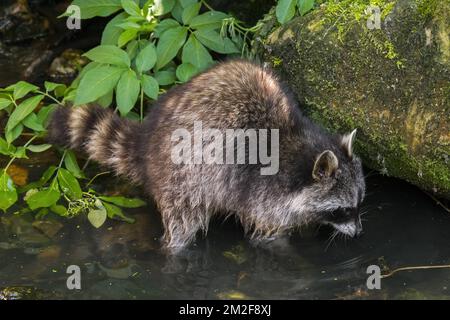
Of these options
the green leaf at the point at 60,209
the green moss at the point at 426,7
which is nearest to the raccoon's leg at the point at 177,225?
the green leaf at the point at 60,209

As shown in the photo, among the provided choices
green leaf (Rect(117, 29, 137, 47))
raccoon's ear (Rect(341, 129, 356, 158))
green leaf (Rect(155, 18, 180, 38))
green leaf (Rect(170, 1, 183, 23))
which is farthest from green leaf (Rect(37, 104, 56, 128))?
raccoon's ear (Rect(341, 129, 356, 158))

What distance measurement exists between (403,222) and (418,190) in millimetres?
383

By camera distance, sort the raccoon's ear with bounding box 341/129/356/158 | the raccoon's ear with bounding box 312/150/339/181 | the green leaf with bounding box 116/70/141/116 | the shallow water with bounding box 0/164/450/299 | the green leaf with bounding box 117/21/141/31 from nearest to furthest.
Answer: the shallow water with bounding box 0/164/450/299, the raccoon's ear with bounding box 312/150/339/181, the raccoon's ear with bounding box 341/129/356/158, the green leaf with bounding box 116/70/141/116, the green leaf with bounding box 117/21/141/31

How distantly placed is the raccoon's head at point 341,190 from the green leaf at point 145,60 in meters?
1.29

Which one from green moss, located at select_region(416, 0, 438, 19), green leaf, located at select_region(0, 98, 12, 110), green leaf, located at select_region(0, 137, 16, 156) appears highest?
green moss, located at select_region(416, 0, 438, 19)

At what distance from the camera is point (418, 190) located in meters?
5.34

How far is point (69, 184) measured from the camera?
201 inches

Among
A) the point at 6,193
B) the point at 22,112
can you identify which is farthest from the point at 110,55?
the point at 6,193

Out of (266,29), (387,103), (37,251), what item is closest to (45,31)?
(266,29)

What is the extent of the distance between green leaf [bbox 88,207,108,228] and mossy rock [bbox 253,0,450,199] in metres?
1.52

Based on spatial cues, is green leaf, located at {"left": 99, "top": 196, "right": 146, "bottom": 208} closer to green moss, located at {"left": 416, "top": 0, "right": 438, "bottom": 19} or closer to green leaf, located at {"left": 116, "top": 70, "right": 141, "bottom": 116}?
green leaf, located at {"left": 116, "top": 70, "right": 141, "bottom": 116}

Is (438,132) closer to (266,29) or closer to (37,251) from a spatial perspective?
(266,29)

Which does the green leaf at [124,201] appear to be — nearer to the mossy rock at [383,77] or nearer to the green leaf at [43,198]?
the green leaf at [43,198]

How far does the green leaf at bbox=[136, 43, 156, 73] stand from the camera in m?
5.11
